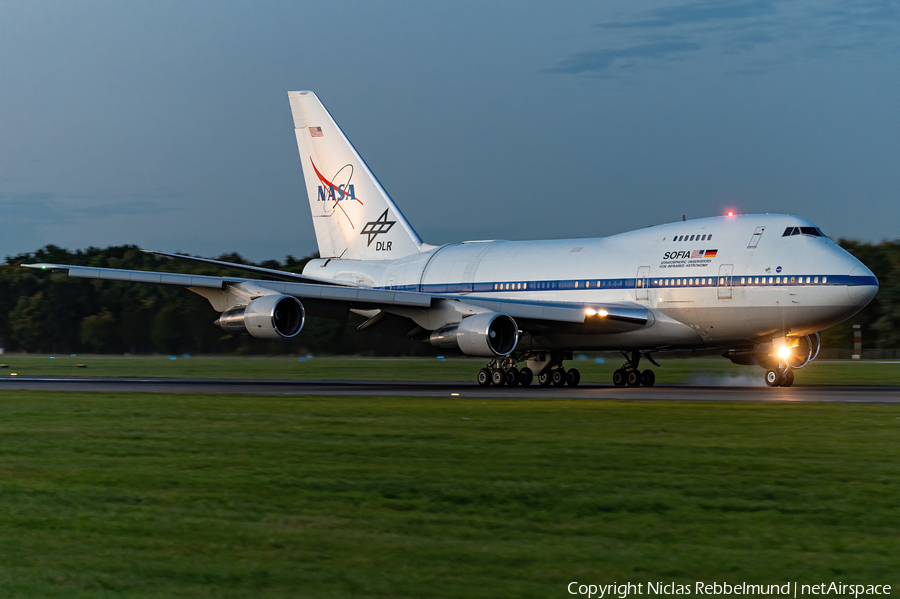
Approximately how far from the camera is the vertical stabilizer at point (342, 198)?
128 feet

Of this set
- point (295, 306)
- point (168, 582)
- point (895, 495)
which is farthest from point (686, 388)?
point (168, 582)

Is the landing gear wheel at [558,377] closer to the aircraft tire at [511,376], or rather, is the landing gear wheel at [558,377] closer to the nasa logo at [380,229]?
the aircraft tire at [511,376]

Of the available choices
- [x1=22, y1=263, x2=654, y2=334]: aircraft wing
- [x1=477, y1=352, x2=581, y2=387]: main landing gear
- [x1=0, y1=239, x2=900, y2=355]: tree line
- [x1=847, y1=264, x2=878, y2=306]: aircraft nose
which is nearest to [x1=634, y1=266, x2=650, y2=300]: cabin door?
[x1=22, y1=263, x2=654, y2=334]: aircraft wing

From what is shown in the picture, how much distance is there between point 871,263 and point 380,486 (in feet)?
254

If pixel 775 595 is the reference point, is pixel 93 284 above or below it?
above

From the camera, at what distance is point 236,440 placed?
13.6 metres

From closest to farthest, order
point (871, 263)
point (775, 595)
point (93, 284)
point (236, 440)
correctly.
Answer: point (775, 595), point (236, 440), point (93, 284), point (871, 263)

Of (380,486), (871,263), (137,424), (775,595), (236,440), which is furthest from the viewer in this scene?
(871,263)

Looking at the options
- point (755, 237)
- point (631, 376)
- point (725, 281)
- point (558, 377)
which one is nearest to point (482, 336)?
point (558, 377)

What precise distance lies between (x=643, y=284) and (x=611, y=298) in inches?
44.3

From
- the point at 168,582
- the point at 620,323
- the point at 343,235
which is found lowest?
the point at 168,582

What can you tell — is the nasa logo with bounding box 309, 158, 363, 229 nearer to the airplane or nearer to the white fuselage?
the airplane

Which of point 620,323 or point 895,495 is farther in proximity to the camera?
point 620,323

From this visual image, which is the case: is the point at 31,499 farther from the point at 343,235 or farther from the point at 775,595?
the point at 343,235
